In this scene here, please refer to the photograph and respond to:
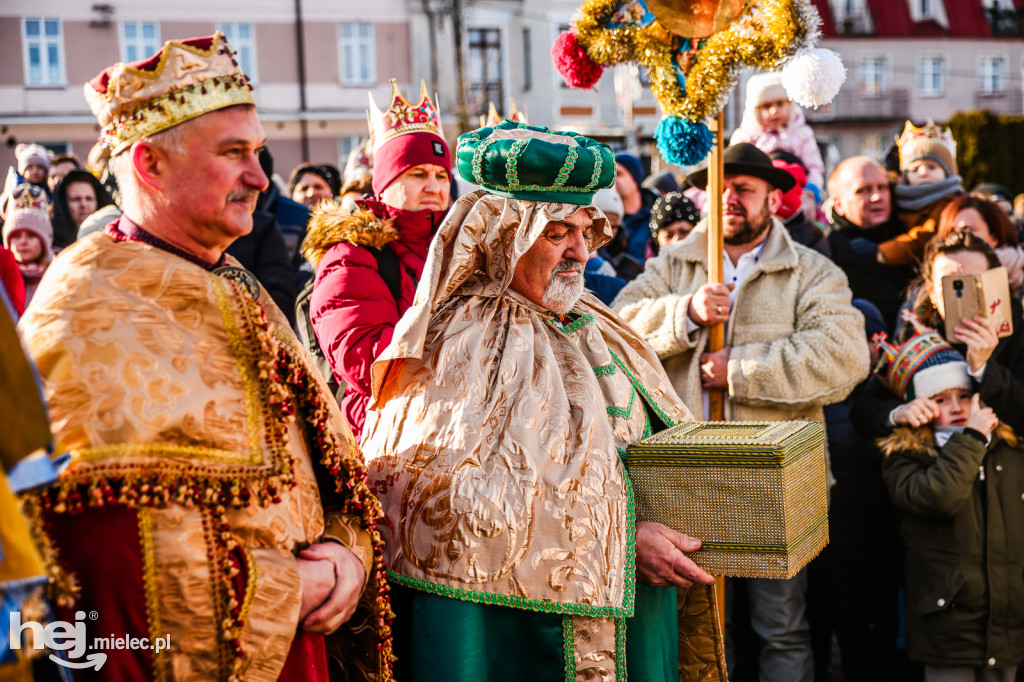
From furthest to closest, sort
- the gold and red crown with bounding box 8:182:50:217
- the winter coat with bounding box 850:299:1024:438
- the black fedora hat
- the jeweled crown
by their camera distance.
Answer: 1. the jeweled crown
2. the gold and red crown with bounding box 8:182:50:217
3. the black fedora hat
4. the winter coat with bounding box 850:299:1024:438

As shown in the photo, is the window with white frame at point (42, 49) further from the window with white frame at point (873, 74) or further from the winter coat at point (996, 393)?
the window with white frame at point (873, 74)

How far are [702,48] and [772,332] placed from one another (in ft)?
3.94

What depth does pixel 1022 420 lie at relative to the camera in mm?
4289

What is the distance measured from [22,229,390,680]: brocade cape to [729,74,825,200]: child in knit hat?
4.99 m

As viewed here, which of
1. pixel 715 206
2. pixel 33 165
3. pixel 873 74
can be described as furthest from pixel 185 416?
pixel 873 74

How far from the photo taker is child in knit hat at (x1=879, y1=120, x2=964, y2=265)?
5.54m

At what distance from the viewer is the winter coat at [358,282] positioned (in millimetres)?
3285

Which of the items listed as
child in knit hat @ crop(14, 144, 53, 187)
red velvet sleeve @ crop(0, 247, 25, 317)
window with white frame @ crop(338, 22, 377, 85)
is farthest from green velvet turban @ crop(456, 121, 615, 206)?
window with white frame @ crop(338, 22, 377, 85)

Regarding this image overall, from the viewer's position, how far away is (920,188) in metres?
6.15

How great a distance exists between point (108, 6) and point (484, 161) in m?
27.3

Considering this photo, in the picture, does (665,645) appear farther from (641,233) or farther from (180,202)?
(641,233)

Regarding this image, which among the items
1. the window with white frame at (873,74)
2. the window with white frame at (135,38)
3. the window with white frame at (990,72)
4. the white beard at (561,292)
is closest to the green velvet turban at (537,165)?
the white beard at (561,292)

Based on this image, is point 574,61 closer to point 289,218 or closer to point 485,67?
point 289,218

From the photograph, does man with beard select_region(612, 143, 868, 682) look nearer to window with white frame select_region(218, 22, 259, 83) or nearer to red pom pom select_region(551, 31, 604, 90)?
red pom pom select_region(551, 31, 604, 90)
